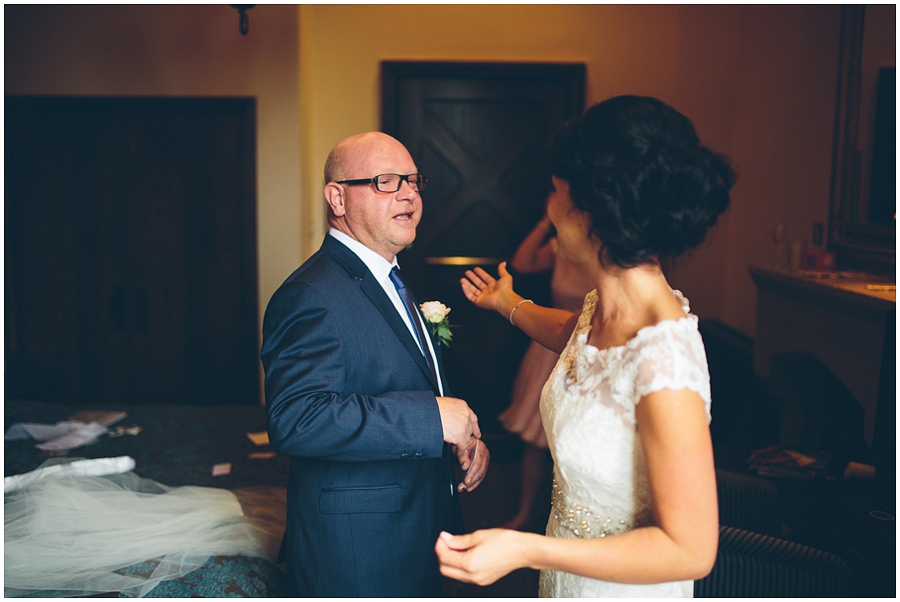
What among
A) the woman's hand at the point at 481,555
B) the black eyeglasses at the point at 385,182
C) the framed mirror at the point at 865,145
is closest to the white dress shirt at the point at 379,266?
the black eyeglasses at the point at 385,182

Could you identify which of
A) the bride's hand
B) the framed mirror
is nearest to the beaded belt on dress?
the bride's hand

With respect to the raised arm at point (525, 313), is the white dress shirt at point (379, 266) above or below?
above

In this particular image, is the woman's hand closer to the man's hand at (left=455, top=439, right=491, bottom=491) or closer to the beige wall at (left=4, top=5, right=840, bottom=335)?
the man's hand at (left=455, top=439, right=491, bottom=491)

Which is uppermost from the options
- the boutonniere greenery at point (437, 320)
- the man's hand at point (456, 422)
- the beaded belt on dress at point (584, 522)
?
the boutonniere greenery at point (437, 320)

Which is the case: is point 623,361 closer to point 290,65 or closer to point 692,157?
point 692,157

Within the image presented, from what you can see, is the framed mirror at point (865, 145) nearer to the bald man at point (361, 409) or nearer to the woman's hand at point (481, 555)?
the bald man at point (361, 409)

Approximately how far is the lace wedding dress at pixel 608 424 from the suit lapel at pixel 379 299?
44cm

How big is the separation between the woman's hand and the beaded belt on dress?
0.26m

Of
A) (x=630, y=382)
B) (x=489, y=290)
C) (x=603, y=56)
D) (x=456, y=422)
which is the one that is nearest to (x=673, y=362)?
(x=630, y=382)

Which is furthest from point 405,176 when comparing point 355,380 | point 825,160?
point 825,160

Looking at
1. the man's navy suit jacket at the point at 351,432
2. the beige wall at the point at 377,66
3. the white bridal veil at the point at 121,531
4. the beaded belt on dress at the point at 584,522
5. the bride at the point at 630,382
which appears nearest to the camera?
the bride at the point at 630,382

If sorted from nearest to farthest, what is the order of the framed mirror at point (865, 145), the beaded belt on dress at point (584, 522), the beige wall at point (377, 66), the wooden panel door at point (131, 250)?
1. the beaded belt on dress at point (584, 522)
2. the framed mirror at point (865, 145)
3. the beige wall at point (377, 66)
4. the wooden panel door at point (131, 250)

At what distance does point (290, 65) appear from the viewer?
4.57 m

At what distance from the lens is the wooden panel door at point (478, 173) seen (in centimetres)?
479
